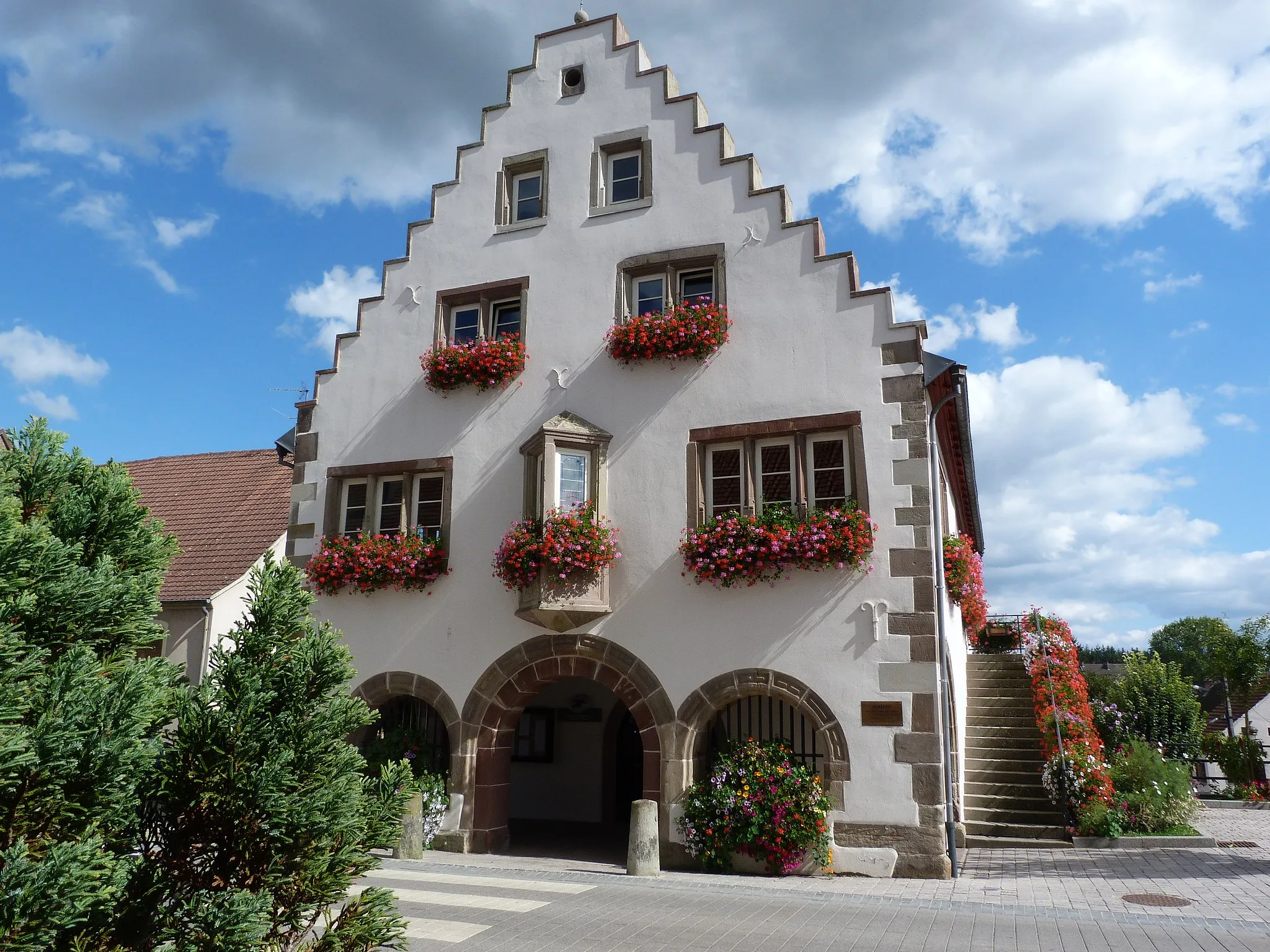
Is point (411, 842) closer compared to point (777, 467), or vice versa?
point (411, 842)

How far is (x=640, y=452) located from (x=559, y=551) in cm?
180

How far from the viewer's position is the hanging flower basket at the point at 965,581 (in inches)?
544

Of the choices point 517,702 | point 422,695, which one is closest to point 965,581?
point 517,702

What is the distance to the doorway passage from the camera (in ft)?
55.5

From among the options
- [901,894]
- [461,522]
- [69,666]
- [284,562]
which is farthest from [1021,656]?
[69,666]

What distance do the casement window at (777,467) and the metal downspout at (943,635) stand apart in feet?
2.74

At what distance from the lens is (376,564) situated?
45.2ft

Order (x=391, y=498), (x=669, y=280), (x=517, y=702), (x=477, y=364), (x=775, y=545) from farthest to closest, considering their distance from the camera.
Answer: (x=391, y=498) < (x=477, y=364) < (x=669, y=280) < (x=517, y=702) < (x=775, y=545)

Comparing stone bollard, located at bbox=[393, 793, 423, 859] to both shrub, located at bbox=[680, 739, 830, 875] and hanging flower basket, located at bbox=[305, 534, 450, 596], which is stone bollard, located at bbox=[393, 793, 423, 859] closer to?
hanging flower basket, located at bbox=[305, 534, 450, 596]

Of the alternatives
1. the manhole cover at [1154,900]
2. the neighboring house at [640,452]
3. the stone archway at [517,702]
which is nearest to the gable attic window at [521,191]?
the neighboring house at [640,452]

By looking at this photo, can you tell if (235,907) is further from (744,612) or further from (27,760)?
(744,612)

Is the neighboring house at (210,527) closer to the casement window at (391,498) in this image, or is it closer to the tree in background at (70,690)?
the casement window at (391,498)

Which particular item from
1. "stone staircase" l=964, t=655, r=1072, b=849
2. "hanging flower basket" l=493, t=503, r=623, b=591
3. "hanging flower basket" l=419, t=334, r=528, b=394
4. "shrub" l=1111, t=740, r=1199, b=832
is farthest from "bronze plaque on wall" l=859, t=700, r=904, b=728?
"hanging flower basket" l=419, t=334, r=528, b=394

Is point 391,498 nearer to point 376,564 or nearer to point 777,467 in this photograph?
point 376,564
